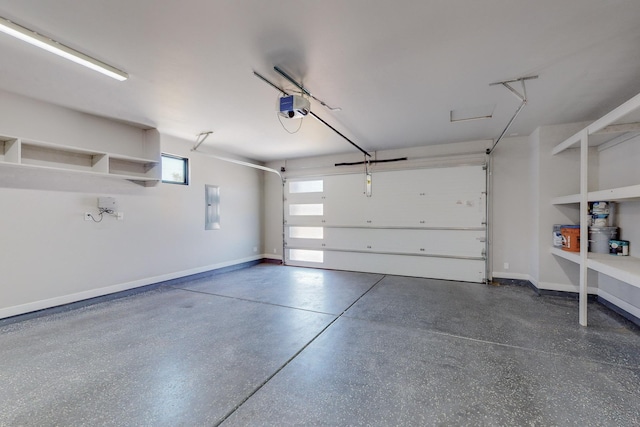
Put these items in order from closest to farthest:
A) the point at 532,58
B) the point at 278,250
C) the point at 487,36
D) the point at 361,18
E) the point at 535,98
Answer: the point at 361,18 < the point at 487,36 < the point at 532,58 < the point at 535,98 < the point at 278,250

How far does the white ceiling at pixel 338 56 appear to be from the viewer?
1807 millimetres

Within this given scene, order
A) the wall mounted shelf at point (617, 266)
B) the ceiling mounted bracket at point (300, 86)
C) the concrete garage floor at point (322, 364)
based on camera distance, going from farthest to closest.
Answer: the ceiling mounted bracket at point (300, 86), the wall mounted shelf at point (617, 266), the concrete garage floor at point (322, 364)

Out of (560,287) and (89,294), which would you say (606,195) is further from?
(89,294)

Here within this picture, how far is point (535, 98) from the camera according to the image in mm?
3154

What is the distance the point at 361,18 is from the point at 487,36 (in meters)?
1.03

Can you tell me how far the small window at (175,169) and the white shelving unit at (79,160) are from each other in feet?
1.47

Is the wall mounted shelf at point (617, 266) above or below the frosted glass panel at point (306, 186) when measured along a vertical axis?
below

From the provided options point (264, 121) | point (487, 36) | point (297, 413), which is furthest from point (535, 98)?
point (297, 413)

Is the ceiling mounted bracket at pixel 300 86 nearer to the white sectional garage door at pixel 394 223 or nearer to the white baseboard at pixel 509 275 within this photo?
the white sectional garage door at pixel 394 223

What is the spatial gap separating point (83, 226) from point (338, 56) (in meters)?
4.10

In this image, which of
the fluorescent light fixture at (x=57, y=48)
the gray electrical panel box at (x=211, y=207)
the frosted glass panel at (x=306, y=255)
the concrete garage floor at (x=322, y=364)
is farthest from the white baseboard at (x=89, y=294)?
the fluorescent light fixture at (x=57, y=48)

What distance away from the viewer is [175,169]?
16.8ft

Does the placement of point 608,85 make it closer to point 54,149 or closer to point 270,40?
point 270,40

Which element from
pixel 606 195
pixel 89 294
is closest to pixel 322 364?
pixel 606 195
